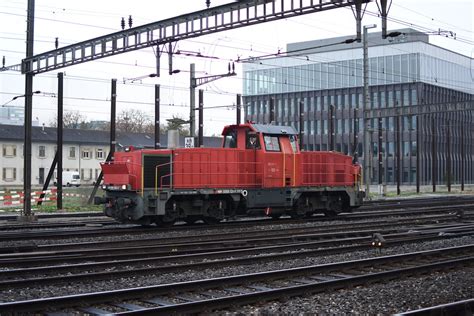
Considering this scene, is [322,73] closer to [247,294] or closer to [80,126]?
[80,126]

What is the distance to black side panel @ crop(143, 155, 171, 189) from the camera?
18.9 metres

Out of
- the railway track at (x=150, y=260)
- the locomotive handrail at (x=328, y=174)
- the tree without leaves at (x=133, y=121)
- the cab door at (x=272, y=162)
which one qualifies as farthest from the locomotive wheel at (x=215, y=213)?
the tree without leaves at (x=133, y=121)

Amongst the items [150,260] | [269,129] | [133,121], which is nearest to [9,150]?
[133,121]

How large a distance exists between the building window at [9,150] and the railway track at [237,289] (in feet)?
215

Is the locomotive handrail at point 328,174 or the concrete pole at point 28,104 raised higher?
the concrete pole at point 28,104

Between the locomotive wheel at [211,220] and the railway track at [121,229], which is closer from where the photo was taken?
the railway track at [121,229]

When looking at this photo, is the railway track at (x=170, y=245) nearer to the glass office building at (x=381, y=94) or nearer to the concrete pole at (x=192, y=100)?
the concrete pole at (x=192, y=100)

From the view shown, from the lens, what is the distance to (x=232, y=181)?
20.5 m

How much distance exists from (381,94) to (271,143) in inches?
2354

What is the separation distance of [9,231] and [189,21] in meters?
9.58

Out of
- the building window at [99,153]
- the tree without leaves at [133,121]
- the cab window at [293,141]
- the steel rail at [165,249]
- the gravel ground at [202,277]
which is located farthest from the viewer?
the tree without leaves at [133,121]

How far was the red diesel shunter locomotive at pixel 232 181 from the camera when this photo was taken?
62.0ft

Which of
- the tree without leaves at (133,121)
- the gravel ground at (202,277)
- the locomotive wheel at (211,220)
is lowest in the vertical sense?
the gravel ground at (202,277)

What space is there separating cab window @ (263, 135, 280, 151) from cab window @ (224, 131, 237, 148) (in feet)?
4.22
